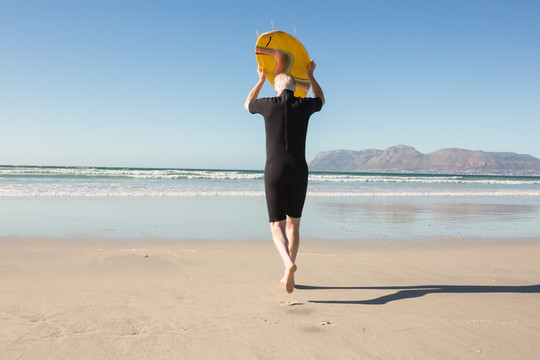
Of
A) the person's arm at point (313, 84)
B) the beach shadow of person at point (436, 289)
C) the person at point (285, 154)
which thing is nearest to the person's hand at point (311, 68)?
the person's arm at point (313, 84)

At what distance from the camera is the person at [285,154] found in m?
3.51

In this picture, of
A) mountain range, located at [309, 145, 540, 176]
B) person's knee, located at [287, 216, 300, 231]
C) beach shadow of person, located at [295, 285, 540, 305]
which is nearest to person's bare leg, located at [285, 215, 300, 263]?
person's knee, located at [287, 216, 300, 231]

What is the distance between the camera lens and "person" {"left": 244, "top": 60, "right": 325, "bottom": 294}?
3.51m

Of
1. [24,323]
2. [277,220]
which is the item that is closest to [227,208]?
[277,220]

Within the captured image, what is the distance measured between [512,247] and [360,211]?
523 centimetres

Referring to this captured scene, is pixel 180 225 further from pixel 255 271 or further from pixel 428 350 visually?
pixel 428 350

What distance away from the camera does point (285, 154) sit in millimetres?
3520

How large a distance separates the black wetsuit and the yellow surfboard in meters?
0.61

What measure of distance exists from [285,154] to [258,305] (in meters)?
1.31

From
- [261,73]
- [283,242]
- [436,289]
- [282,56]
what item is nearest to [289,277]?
[283,242]

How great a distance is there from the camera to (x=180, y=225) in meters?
8.20

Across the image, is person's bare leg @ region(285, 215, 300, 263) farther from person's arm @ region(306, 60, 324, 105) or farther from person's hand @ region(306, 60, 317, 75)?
person's hand @ region(306, 60, 317, 75)

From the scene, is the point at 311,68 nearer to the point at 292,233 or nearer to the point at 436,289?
the point at 292,233

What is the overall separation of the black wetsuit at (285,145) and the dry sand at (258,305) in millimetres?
979
